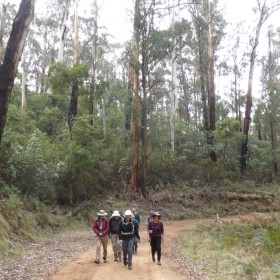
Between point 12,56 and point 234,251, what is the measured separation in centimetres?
842

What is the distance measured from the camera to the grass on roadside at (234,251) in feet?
29.6

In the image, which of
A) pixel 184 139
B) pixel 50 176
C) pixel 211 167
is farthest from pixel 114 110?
pixel 50 176

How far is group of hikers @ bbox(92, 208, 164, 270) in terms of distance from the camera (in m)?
10.1

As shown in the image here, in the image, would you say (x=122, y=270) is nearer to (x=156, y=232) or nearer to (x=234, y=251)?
(x=156, y=232)

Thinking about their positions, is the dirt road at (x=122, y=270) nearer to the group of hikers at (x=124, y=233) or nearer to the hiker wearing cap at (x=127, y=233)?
the group of hikers at (x=124, y=233)

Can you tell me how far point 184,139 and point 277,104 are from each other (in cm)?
944

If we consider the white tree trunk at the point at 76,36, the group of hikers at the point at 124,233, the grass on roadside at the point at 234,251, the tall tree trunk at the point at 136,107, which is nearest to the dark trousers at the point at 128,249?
the group of hikers at the point at 124,233

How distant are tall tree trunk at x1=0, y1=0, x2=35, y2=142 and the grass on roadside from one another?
22.9 feet

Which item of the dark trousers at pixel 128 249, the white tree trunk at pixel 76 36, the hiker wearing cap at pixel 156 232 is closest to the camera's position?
the dark trousers at pixel 128 249

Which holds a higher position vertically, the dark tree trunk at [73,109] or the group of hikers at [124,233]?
the dark tree trunk at [73,109]

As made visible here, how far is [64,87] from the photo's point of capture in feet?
77.2

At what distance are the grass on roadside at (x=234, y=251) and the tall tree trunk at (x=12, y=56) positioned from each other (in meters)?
6.98

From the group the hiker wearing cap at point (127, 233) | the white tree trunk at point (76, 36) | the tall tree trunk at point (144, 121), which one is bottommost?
the hiker wearing cap at point (127, 233)

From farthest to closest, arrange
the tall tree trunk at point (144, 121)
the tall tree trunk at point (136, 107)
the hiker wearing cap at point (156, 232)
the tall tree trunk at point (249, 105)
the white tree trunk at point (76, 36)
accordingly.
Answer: the tall tree trunk at point (249, 105) → the white tree trunk at point (76, 36) → the tall tree trunk at point (144, 121) → the tall tree trunk at point (136, 107) → the hiker wearing cap at point (156, 232)
